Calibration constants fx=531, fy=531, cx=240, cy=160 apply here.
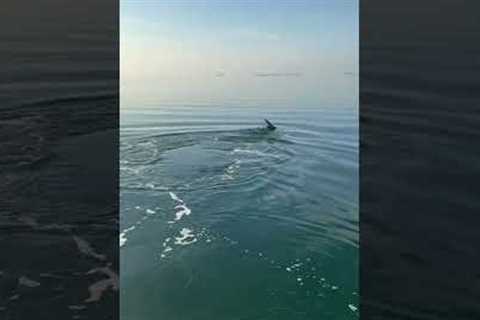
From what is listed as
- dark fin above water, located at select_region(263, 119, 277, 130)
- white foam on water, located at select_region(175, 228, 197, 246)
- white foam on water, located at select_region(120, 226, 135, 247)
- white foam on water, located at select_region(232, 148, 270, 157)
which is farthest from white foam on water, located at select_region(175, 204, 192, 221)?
dark fin above water, located at select_region(263, 119, 277, 130)

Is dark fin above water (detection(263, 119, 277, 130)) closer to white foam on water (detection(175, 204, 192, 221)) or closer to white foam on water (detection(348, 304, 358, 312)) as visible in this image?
white foam on water (detection(175, 204, 192, 221))

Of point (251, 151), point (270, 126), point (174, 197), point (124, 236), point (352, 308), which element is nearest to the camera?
point (352, 308)

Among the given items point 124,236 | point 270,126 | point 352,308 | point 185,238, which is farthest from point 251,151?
point 352,308

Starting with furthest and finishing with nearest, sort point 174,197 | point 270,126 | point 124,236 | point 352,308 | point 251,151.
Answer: point 270,126, point 251,151, point 174,197, point 124,236, point 352,308

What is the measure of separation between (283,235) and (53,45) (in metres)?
2.61

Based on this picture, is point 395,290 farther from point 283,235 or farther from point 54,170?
point 54,170

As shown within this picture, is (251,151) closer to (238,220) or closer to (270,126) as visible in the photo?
(270,126)

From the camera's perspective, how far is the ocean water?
2.42 meters

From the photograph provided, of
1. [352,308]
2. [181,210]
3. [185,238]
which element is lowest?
[352,308]

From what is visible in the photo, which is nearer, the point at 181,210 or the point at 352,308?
the point at 352,308

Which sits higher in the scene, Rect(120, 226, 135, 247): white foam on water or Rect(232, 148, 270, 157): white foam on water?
Rect(232, 148, 270, 157): white foam on water

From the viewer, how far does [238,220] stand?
121 inches

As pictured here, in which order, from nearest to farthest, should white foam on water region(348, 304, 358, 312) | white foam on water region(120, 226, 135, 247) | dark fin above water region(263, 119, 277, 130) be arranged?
A: white foam on water region(348, 304, 358, 312) < white foam on water region(120, 226, 135, 247) < dark fin above water region(263, 119, 277, 130)

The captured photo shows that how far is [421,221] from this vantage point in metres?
2.34
